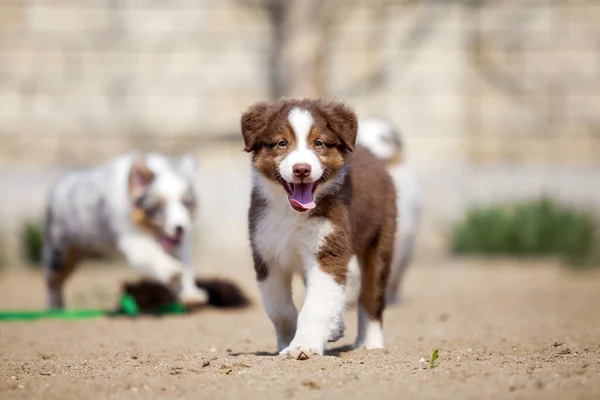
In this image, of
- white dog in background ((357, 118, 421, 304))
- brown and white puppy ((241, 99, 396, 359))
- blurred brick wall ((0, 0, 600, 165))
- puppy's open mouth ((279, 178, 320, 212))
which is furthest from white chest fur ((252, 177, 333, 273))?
blurred brick wall ((0, 0, 600, 165))

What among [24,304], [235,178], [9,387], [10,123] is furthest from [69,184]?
[10,123]

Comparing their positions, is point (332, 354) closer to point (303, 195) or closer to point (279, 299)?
point (279, 299)

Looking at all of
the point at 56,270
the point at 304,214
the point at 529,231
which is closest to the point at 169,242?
the point at 56,270

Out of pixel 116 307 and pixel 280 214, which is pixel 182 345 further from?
pixel 116 307

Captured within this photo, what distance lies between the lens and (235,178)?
1608cm

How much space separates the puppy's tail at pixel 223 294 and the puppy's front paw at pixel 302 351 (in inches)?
160

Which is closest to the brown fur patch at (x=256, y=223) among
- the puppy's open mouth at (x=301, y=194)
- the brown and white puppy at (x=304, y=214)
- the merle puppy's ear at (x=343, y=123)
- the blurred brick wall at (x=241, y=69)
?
the brown and white puppy at (x=304, y=214)

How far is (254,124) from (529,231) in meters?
8.56

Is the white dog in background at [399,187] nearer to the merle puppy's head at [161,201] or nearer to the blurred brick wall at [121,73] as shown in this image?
the merle puppy's head at [161,201]

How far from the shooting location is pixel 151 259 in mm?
9133

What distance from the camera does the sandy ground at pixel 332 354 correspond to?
4.70 meters

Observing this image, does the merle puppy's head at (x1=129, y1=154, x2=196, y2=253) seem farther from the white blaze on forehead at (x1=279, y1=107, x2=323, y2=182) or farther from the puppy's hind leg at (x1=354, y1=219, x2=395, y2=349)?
the white blaze on forehead at (x1=279, y1=107, x2=323, y2=182)

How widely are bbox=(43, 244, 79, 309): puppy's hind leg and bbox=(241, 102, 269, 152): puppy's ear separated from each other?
4312mm

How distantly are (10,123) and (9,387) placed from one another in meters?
12.4
